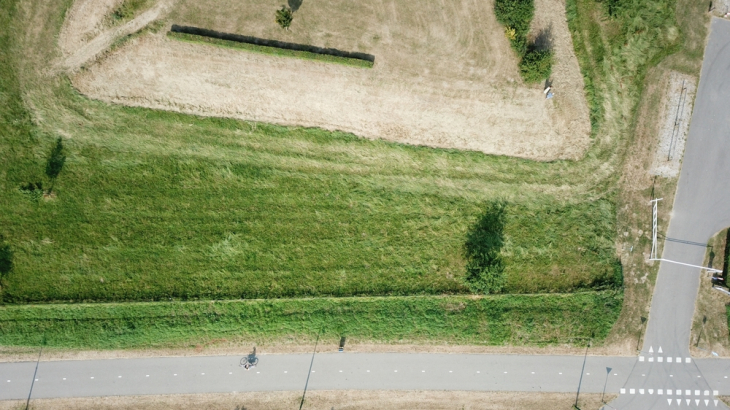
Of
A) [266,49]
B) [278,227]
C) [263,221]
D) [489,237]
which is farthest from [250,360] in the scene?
[266,49]

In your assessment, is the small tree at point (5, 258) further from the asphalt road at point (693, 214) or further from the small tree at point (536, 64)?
the asphalt road at point (693, 214)

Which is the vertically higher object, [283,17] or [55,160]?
[283,17]

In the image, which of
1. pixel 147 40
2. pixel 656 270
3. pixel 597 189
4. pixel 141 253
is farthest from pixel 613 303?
pixel 147 40

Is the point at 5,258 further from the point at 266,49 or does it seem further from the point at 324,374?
the point at 324,374

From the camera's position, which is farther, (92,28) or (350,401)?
(350,401)

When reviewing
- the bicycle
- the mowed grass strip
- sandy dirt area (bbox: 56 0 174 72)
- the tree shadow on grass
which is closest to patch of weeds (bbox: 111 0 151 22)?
sandy dirt area (bbox: 56 0 174 72)

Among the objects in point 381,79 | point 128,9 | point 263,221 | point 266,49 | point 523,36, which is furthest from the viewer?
point 263,221

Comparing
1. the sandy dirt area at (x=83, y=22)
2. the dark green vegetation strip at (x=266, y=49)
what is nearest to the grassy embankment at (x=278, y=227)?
the sandy dirt area at (x=83, y=22)
